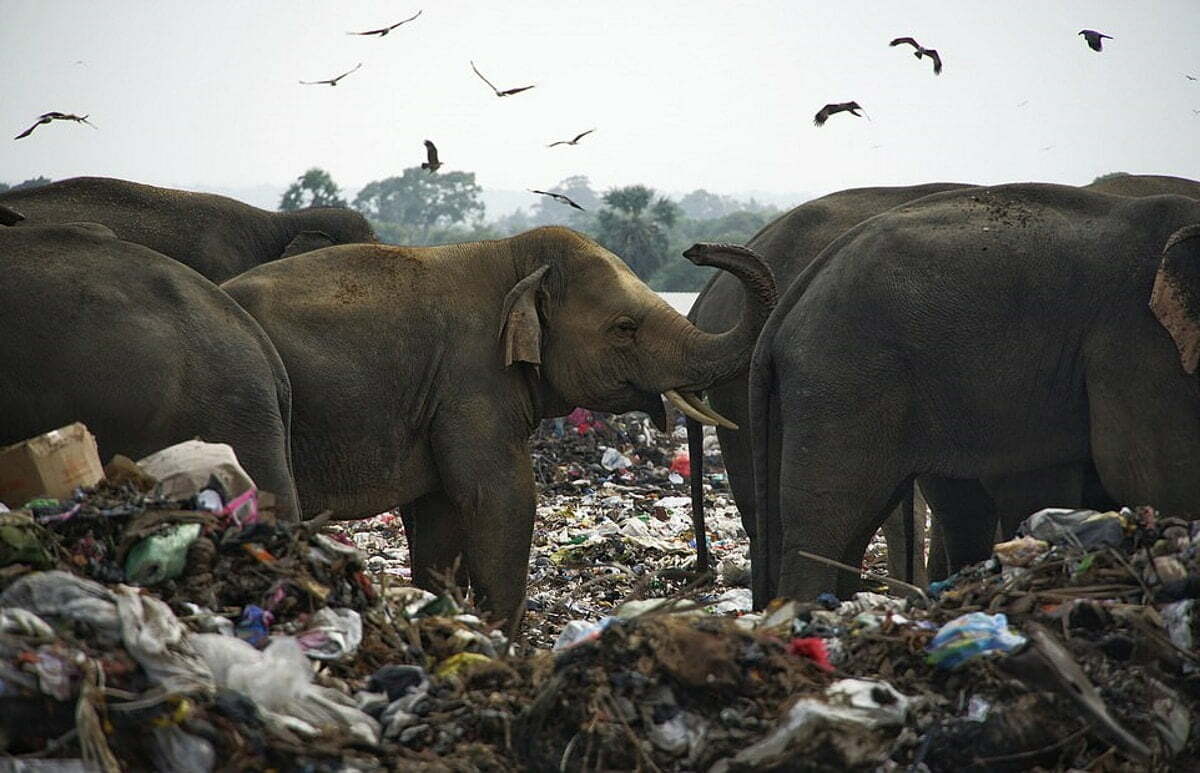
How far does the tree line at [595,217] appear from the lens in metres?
36.8

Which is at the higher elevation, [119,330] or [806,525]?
[119,330]

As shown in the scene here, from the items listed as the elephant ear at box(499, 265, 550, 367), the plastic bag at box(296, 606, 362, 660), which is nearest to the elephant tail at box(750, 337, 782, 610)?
the elephant ear at box(499, 265, 550, 367)

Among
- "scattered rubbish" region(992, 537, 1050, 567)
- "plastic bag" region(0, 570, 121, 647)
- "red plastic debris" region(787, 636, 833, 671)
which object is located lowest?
"red plastic debris" region(787, 636, 833, 671)

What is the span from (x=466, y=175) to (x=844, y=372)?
242 ft

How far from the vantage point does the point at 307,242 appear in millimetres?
Answer: 8297

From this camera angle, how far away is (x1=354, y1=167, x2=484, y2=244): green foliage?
74.9 metres

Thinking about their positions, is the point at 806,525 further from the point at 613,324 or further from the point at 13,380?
the point at 13,380

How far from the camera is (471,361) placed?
23.0 ft

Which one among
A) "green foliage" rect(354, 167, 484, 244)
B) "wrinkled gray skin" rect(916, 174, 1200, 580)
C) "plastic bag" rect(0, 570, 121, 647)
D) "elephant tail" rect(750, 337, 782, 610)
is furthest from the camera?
"green foliage" rect(354, 167, 484, 244)

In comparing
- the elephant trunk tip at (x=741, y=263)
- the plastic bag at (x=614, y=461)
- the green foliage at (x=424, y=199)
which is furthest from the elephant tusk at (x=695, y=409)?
the green foliage at (x=424, y=199)

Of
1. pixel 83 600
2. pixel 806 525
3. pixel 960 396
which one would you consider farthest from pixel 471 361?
pixel 83 600

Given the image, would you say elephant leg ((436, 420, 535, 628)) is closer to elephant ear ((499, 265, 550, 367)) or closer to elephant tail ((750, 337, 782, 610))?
elephant ear ((499, 265, 550, 367))

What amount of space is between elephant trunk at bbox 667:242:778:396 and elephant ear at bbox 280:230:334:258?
2120mm

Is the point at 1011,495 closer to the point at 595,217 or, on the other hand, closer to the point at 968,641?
the point at 968,641
